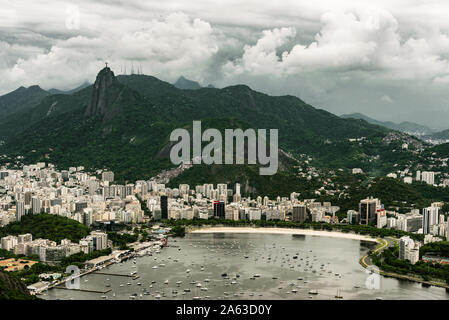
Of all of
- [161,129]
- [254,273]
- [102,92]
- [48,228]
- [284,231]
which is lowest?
[254,273]

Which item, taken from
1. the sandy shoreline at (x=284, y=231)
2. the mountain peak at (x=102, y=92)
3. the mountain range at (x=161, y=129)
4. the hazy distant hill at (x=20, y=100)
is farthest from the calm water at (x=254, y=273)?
the hazy distant hill at (x=20, y=100)

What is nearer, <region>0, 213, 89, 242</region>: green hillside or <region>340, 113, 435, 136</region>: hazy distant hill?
<region>0, 213, 89, 242</region>: green hillside

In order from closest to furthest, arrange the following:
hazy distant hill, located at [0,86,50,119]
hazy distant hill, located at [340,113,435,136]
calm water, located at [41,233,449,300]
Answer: calm water, located at [41,233,449,300]
hazy distant hill, located at [0,86,50,119]
hazy distant hill, located at [340,113,435,136]

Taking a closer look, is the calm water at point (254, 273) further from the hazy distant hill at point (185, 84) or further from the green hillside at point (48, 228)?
the hazy distant hill at point (185, 84)

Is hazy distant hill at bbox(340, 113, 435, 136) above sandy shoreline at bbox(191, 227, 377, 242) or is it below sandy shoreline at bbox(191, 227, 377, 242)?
above

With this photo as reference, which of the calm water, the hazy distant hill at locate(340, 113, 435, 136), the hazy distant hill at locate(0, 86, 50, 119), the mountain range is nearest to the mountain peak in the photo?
the mountain range

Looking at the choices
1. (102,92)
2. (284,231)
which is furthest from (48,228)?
(102,92)

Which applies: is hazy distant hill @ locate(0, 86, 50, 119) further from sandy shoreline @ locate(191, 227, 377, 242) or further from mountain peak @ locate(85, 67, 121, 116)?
sandy shoreline @ locate(191, 227, 377, 242)

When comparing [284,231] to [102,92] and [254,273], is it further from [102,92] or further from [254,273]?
[102,92]
